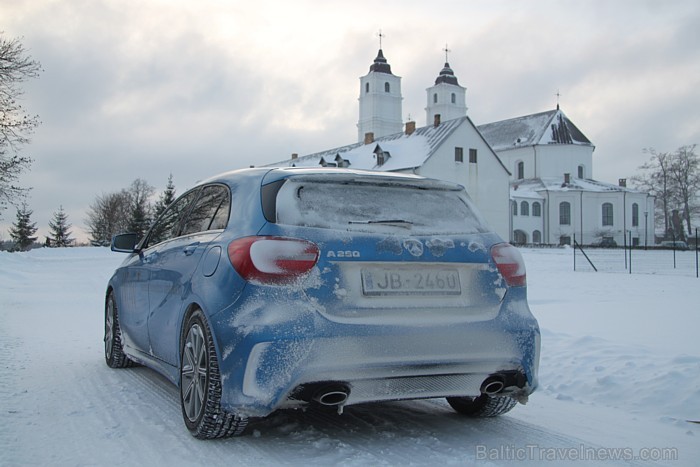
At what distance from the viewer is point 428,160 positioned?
57656 millimetres

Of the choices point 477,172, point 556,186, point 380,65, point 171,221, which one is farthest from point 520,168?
point 171,221

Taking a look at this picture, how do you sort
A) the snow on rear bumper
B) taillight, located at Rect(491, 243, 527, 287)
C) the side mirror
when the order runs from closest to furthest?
the snow on rear bumper, taillight, located at Rect(491, 243, 527, 287), the side mirror

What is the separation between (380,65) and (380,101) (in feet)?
19.3

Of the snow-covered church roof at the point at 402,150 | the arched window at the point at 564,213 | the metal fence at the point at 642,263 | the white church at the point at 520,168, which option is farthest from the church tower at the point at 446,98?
the metal fence at the point at 642,263

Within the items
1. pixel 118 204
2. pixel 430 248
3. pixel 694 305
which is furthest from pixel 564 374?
pixel 118 204

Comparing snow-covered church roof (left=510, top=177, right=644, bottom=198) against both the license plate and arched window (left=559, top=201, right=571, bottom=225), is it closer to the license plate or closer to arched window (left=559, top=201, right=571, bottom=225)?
arched window (left=559, top=201, right=571, bottom=225)

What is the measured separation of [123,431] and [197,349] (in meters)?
0.76

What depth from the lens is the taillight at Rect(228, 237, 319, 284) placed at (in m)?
3.74

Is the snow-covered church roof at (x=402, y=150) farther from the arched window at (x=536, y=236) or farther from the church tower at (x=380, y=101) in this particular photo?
the church tower at (x=380, y=101)

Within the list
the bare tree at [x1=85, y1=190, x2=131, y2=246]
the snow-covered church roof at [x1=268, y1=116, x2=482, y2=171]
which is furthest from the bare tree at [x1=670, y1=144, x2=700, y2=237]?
the bare tree at [x1=85, y1=190, x2=131, y2=246]

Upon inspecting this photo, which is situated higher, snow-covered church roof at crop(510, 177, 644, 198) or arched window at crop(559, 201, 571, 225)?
snow-covered church roof at crop(510, 177, 644, 198)

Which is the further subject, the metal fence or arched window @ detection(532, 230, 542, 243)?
arched window @ detection(532, 230, 542, 243)

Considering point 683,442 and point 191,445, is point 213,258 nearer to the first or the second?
point 191,445

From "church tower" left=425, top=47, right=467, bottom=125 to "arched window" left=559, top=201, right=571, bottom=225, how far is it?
2947 centimetres
